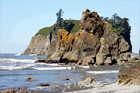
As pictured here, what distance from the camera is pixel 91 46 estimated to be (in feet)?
207

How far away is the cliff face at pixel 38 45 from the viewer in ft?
538

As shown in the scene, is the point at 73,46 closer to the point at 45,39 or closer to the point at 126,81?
the point at 126,81

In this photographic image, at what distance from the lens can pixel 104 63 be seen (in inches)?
2302

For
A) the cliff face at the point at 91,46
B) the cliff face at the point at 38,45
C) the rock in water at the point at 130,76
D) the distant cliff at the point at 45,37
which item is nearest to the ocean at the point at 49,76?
the rock in water at the point at 130,76

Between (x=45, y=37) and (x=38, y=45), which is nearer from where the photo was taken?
(x=38, y=45)

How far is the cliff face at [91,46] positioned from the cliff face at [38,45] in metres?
91.8

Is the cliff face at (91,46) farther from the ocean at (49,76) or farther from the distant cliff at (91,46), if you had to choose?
the ocean at (49,76)

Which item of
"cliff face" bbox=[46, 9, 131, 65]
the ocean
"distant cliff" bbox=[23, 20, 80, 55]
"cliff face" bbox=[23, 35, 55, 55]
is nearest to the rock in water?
the ocean

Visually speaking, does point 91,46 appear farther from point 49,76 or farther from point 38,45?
point 38,45

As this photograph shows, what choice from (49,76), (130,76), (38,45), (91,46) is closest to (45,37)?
(38,45)

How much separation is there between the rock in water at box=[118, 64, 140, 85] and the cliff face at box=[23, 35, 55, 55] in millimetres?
140663

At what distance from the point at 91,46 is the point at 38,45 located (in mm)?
108593

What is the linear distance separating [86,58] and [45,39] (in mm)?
111279

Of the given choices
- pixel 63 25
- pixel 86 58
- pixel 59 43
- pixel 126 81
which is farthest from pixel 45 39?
pixel 126 81
